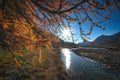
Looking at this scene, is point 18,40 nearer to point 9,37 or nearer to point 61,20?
point 9,37

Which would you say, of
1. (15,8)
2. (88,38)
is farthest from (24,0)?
(88,38)

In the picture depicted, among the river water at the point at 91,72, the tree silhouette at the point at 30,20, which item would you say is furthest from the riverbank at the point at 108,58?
the tree silhouette at the point at 30,20

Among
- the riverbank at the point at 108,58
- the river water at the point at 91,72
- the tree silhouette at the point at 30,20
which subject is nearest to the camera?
the tree silhouette at the point at 30,20

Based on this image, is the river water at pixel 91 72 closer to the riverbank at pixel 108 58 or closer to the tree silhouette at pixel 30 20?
the riverbank at pixel 108 58

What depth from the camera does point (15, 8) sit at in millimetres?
5305

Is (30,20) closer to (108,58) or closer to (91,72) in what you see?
(91,72)

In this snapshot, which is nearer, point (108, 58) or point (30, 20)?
point (30, 20)

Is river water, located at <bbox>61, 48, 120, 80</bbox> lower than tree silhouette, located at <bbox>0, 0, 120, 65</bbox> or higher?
lower

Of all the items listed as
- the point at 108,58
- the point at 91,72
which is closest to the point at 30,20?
the point at 91,72

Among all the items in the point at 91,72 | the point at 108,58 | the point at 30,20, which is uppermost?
the point at 30,20

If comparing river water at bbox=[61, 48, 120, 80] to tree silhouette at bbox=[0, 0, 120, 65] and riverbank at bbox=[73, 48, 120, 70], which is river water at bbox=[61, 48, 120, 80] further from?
tree silhouette at bbox=[0, 0, 120, 65]

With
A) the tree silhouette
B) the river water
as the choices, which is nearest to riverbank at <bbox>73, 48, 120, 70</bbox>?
the river water

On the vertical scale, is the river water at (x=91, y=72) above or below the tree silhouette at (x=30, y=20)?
below

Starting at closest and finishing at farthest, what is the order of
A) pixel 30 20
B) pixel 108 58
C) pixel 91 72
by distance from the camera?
pixel 30 20
pixel 91 72
pixel 108 58
